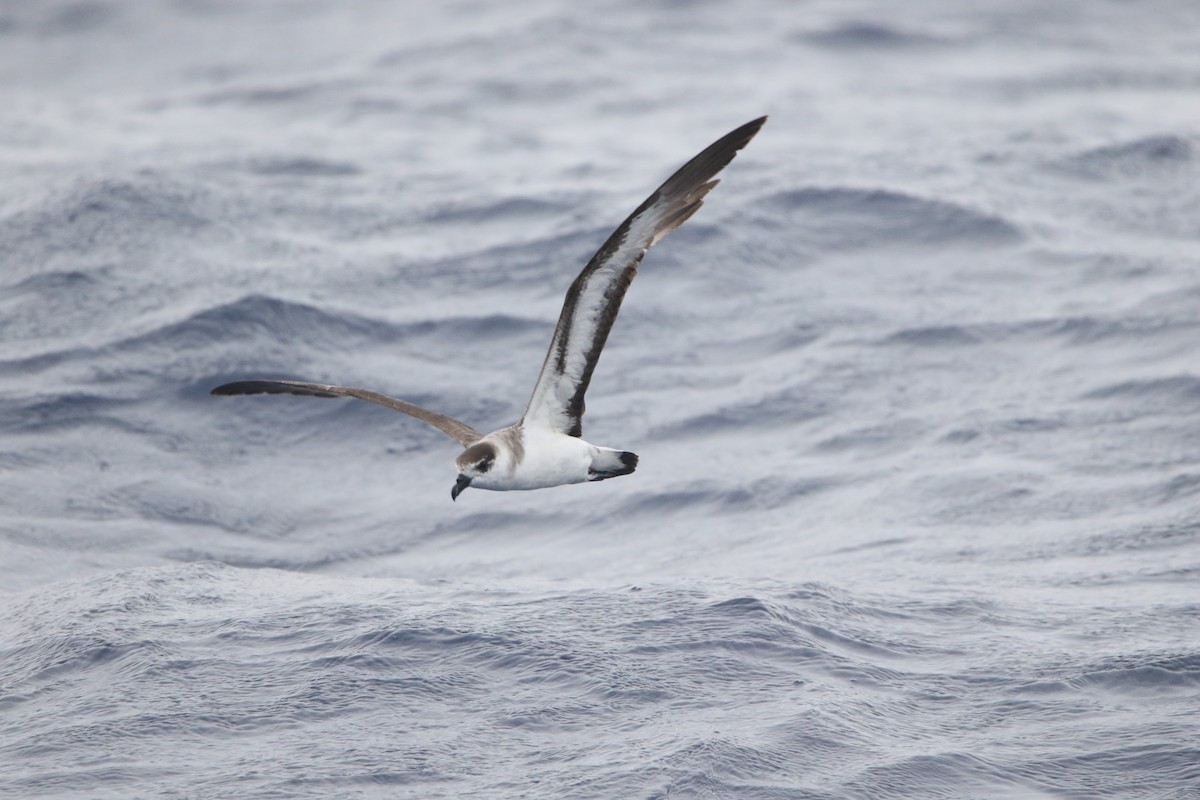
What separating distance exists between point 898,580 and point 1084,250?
8.78 meters

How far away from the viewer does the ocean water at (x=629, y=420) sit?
976 cm

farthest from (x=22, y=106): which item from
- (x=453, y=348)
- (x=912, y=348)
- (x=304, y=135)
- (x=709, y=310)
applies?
(x=912, y=348)

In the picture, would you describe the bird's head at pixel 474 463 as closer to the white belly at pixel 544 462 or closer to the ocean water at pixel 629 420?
the white belly at pixel 544 462

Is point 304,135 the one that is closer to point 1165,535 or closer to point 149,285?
point 149,285

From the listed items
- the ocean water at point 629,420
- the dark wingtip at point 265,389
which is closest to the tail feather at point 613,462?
the ocean water at point 629,420

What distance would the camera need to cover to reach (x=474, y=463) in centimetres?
959

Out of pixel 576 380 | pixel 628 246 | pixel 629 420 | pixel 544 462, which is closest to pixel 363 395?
pixel 544 462

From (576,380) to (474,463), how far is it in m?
0.95

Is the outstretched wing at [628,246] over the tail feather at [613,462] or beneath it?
over

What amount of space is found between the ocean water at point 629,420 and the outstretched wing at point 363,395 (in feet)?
5.01

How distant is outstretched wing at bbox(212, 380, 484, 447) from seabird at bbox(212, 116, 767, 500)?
0.01 metres

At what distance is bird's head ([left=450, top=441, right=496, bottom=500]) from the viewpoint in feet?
31.5

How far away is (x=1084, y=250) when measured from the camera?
19547 mm

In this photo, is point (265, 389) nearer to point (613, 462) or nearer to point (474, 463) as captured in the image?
point (474, 463)
